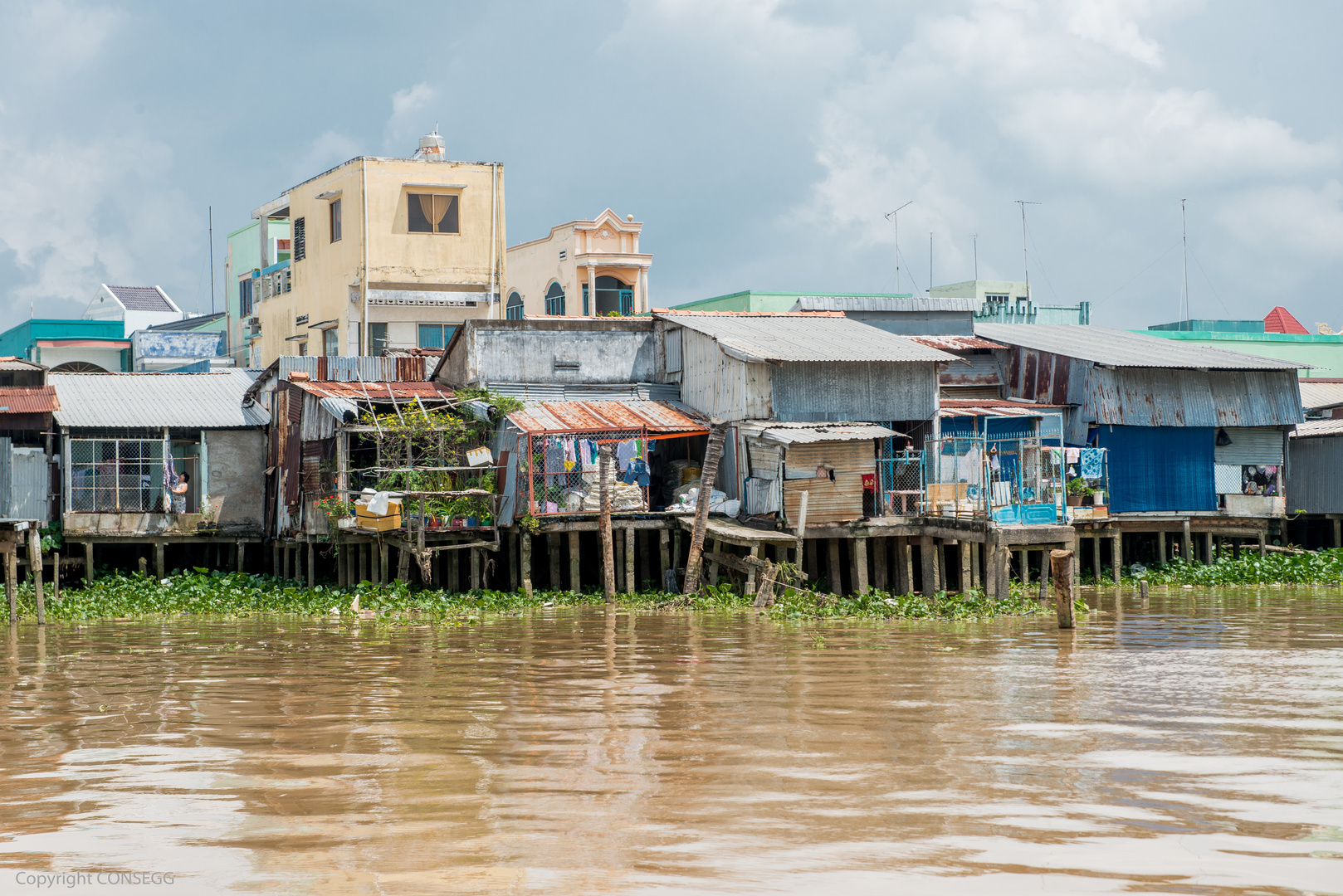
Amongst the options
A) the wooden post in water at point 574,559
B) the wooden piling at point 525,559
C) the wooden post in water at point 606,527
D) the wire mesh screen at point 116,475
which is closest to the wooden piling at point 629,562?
the wooden post in water at point 606,527

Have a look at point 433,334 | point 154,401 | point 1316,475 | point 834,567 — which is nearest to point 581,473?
point 834,567

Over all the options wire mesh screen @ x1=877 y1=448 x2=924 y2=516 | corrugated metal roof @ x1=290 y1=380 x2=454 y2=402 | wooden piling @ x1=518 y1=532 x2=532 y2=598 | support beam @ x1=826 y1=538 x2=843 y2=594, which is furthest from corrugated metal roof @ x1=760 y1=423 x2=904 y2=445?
corrugated metal roof @ x1=290 y1=380 x2=454 y2=402

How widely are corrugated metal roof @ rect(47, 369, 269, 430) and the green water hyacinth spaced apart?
169 inches

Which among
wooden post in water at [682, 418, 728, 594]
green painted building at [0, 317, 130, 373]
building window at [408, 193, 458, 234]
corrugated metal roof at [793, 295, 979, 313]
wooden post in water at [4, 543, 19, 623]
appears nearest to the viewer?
wooden post in water at [4, 543, 19, 623]

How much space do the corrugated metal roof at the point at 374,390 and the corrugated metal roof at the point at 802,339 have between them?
5.62 m

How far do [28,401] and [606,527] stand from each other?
13.6m

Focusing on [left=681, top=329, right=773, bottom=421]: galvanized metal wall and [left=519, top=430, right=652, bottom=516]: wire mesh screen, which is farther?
[left=681, top=329, right=773, bottom=421]: galvanized metal wall

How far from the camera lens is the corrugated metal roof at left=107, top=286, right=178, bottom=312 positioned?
58.1 meters

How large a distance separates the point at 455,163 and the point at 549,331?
31.8 ft

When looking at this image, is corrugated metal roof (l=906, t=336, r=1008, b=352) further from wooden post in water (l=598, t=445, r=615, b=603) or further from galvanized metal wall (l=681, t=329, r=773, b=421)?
wooden post in water (l=598, t=445, r=615, b=603)

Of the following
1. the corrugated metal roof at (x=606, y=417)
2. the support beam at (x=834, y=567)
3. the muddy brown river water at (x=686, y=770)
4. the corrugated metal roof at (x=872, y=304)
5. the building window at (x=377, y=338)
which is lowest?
the muddy brown river water at (x=686, y=770)

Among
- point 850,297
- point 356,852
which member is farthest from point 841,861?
point 850,297

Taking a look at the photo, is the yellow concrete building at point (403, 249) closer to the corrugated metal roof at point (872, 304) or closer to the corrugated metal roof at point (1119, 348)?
the corrugated metal roof at point (872, 304)

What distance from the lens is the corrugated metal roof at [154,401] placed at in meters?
32.2
